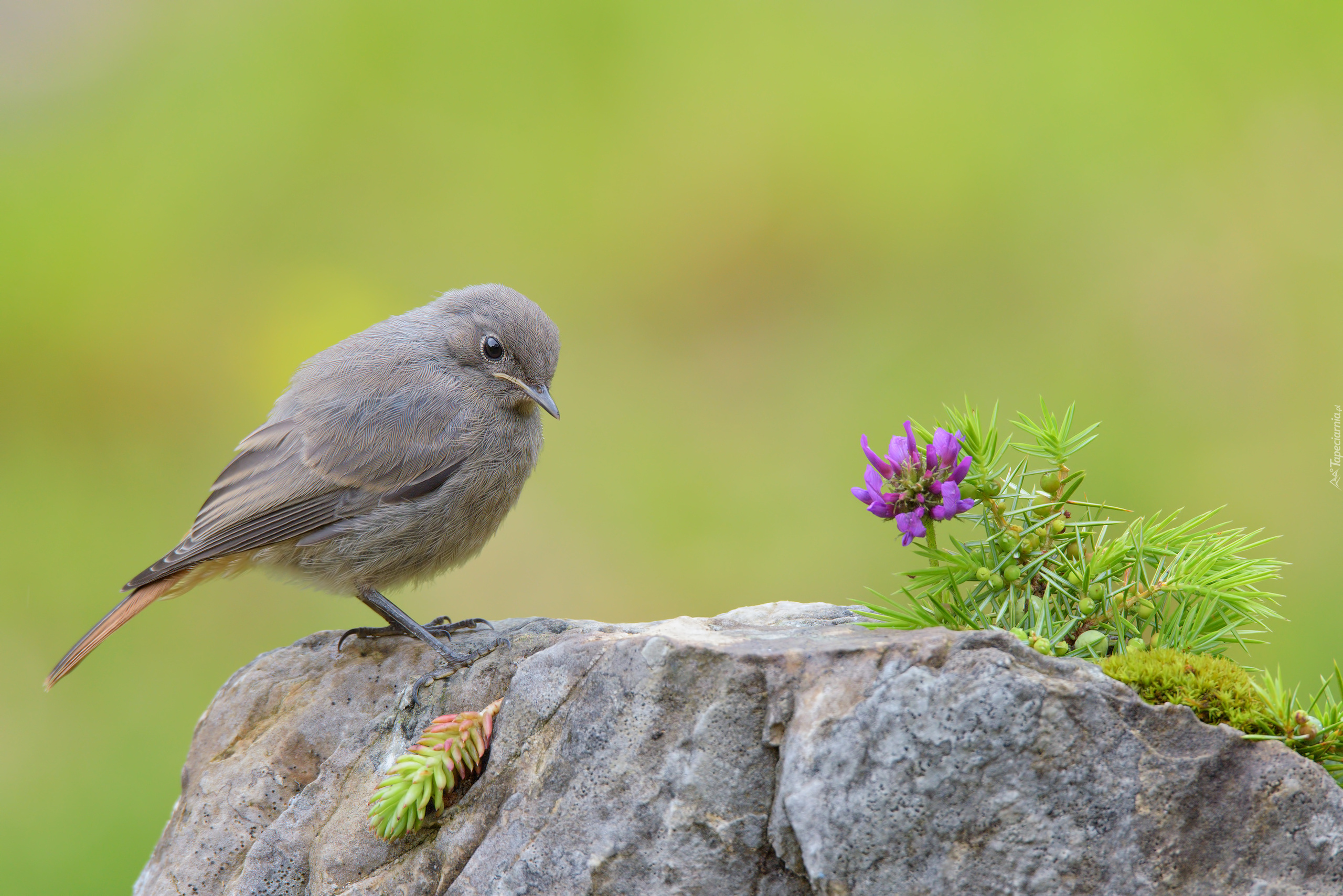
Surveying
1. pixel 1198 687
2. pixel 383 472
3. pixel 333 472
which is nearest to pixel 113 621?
pixel 333 472

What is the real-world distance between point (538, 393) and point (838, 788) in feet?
9.66

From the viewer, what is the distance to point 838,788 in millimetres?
2873

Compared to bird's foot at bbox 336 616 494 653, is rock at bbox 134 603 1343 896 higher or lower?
lower

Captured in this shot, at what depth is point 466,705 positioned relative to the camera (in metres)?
4.05

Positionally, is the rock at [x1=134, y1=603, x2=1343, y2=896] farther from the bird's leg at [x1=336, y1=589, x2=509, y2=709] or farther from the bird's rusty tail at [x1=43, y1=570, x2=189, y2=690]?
the bird's rusty tail at [x1=43, y1=570, x2=189, y2=690]

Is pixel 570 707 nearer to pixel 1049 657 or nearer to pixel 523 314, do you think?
pixel 1049 657

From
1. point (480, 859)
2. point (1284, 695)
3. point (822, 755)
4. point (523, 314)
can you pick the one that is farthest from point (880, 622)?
point (523, 314)

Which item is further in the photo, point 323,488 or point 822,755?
point 323,488

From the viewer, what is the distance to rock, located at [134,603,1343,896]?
283 cm

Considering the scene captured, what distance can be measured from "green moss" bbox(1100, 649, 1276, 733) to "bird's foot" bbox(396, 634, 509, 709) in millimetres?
2384

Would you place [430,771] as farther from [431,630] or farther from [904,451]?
[904,451]

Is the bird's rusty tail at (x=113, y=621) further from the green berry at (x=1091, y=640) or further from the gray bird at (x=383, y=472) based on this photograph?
the green berry at (x=1091, y=640)

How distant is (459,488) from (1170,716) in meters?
3.25

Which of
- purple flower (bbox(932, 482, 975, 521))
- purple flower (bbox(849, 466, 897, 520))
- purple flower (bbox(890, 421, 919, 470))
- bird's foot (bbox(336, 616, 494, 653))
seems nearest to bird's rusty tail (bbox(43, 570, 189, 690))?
bird's foot (bbox(336, 616, 494, 653))
